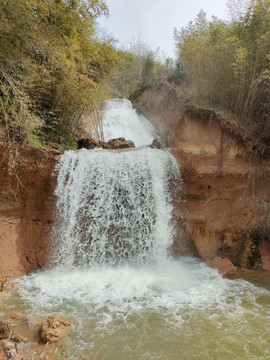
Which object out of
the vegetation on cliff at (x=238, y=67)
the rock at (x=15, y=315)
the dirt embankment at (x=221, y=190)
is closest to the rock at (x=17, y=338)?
the rock at (x=15, y=315)

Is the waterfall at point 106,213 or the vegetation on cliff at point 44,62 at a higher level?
the vegetation on cliff at point 44,62

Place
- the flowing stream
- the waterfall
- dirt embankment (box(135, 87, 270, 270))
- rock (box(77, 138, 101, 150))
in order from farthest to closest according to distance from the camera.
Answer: rock (box(77, 138, 101, 150))
dirt embankment (box(135, 87, 270, 270))
the waterfall
the flowing stream

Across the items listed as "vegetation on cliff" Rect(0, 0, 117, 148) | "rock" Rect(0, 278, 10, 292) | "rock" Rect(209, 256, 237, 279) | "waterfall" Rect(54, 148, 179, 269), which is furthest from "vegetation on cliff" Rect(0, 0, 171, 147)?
"rock" Rect(209, 256, 237, 279)

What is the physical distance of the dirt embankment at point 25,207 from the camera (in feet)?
18.2

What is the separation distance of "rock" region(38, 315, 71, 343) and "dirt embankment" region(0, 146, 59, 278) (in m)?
2.41

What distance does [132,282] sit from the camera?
17.1ft

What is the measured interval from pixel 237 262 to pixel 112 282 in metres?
3.30

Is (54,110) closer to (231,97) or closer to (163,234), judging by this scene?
(163,234)

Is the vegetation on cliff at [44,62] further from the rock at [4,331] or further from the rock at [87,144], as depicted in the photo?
the rock at [4,331]

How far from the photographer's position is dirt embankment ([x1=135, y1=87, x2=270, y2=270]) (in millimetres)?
6707

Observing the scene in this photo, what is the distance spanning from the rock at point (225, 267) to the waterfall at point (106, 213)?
1169 millimetres

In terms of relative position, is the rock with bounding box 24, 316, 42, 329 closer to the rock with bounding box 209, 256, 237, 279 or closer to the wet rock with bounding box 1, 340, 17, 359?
the wet rock with bounding box 1, 340, 17, 359

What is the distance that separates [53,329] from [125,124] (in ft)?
37.4

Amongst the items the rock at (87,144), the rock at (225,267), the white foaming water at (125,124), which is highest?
the white foaming water at (125,124)
